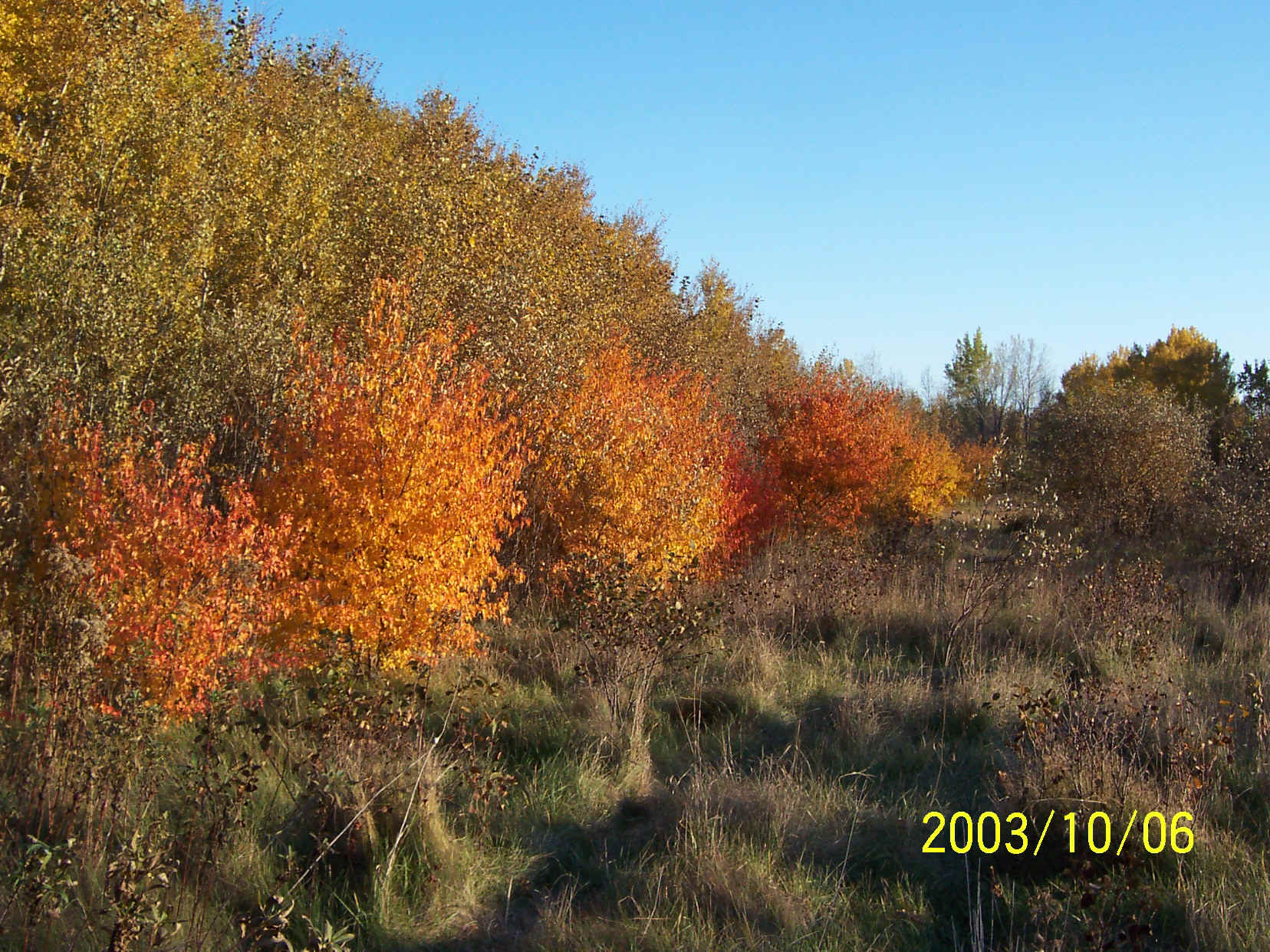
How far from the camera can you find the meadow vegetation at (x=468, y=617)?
4.86 metres

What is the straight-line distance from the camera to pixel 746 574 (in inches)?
503

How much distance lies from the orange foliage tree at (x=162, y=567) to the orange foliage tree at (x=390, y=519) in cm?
40

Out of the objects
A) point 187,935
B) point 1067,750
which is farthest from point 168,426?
point 1067,750

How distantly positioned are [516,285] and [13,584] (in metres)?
8.13

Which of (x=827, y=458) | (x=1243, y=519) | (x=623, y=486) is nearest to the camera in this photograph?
(x=623, y=486)

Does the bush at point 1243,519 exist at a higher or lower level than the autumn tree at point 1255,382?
lower

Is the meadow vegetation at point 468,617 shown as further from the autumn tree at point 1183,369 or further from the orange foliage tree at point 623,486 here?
the autumn tree at point 1183,369

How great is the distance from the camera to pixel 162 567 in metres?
7.23

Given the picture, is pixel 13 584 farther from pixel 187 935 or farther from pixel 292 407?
pixel 187 935

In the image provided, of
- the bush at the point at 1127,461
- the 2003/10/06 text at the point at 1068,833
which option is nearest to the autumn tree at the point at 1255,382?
the bush at the point at 1127,461

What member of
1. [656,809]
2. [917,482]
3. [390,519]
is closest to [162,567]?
[390,519]

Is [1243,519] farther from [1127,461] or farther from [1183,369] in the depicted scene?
[1183,369]

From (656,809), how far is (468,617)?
10.2 feet

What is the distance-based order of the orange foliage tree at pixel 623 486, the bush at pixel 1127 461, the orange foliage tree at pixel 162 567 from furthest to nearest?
the bush at pixel 1127 461
the orange foliage tree at pixel 623 486
the orange foliage tree at pixel 162 567
